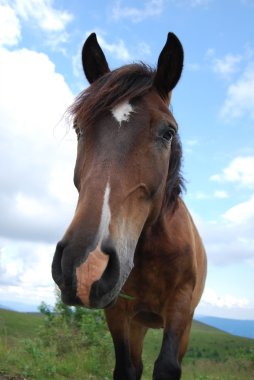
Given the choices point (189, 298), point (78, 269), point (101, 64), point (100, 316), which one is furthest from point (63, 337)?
point (78, 269)

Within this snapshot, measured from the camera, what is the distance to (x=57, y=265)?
2.59m

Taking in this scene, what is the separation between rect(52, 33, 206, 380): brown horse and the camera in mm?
2504

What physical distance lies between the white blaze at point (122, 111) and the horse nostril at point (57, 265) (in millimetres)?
1178

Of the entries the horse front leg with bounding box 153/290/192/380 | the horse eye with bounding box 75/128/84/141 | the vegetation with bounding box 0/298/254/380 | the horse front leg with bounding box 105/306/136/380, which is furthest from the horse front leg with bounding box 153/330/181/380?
the vegetation with bounding box 0/298/254/380

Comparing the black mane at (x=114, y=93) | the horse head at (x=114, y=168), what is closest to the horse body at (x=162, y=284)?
the horse head at (x=114, y=168)

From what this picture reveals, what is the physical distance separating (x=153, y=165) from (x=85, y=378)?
20.9ft

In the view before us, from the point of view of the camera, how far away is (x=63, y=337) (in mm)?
11344

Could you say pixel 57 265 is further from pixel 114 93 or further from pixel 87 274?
pixel 114 93

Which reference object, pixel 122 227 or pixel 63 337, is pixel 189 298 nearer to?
pixel 122 227

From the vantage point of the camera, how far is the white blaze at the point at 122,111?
325 cm

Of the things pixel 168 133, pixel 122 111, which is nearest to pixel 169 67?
pixel 168 133

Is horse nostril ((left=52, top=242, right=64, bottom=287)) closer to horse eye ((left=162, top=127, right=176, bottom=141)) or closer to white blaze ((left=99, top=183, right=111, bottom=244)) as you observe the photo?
white blaze ((left=99, top=183, right=111, bottom=244))

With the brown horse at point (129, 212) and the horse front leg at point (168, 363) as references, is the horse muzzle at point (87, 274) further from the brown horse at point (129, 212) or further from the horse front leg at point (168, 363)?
the horse front leg at point (168, 363)

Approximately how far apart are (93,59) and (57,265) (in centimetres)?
251
